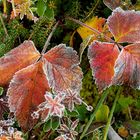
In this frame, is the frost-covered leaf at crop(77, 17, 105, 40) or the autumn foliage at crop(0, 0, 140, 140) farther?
the frost-covered leaf at crop(77, 17, 105, 40)

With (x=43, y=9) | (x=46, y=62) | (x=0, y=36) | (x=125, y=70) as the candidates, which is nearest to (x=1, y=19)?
(x=0, y=36)

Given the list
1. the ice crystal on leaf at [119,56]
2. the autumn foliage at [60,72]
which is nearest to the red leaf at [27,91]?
the autumn foliage at [60,72]

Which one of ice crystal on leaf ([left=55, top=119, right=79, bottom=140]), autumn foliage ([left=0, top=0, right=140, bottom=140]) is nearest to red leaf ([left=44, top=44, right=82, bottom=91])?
autumn foliage ([left=0, top=0, right=140, bottom=140])

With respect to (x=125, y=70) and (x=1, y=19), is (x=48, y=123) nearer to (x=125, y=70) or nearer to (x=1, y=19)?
(x=125, y=70)

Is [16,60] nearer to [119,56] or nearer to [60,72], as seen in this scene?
[60,72]

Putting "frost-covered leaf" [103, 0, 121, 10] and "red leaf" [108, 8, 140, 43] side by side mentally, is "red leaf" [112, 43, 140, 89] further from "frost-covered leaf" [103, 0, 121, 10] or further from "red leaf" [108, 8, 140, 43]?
"frost-covered leaf" [103, 0, 121, 10]

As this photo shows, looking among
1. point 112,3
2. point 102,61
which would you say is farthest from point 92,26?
point 102,61
